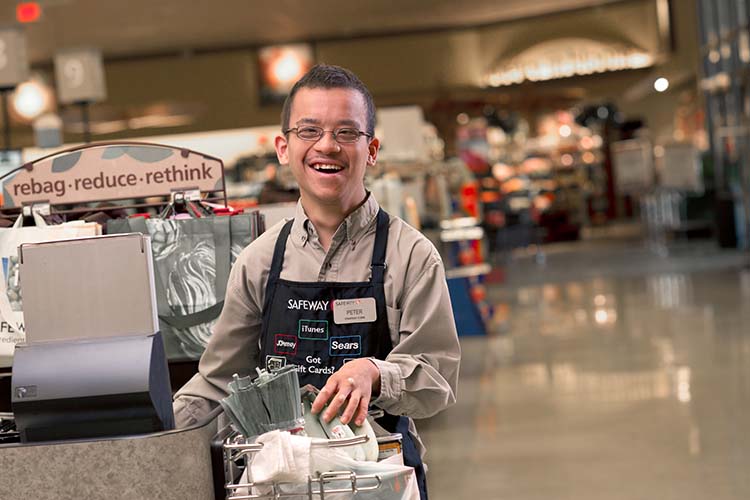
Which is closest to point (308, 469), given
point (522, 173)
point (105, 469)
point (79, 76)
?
point (105, 469)

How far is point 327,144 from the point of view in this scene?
5.58 feet

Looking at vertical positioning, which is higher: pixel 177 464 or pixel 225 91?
pixel 225 91

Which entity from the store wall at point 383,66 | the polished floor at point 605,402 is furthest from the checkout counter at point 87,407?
the store wall at point 383,66

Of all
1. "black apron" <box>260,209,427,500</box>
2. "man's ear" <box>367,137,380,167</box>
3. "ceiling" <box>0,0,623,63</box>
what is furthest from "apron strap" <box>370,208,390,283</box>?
"ceiling" <box>0,0,623,63</box>

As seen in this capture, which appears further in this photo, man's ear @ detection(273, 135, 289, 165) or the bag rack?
man's ear @ detection(273, 135, 289, 165)

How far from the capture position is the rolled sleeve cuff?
1.58 m

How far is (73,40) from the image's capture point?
17.6 metres

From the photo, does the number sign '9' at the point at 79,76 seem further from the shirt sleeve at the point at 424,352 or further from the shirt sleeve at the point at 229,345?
the shirt sleeve at the point at 424,352

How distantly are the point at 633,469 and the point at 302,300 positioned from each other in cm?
291

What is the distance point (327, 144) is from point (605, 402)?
426cm

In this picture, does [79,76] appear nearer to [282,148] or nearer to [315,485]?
[282,148]

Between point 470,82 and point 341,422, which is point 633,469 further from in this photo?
point 470,82

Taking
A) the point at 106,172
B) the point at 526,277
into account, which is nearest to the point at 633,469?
the point at 106,172

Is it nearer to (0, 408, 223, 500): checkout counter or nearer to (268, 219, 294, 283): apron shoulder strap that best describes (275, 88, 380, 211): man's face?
(268, 219, 294, 283): apron shoulder strap
